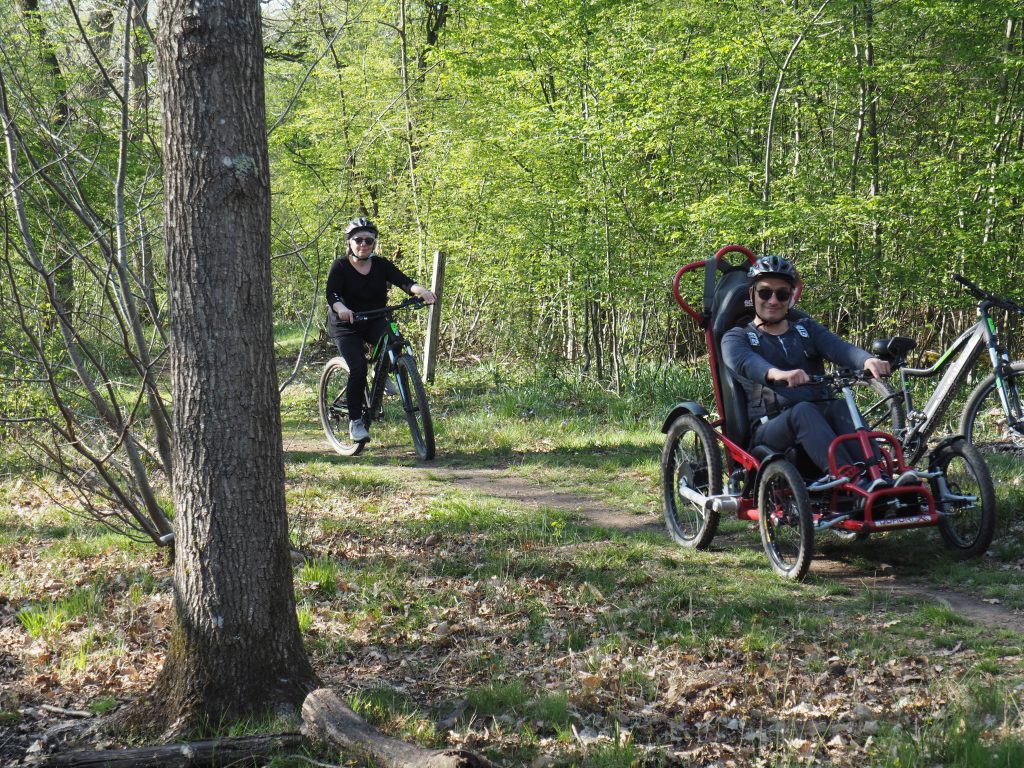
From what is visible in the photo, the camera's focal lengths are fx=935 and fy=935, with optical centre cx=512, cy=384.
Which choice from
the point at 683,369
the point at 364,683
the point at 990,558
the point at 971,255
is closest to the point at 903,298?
the point at 971,255

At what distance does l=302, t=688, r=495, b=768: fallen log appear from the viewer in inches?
118

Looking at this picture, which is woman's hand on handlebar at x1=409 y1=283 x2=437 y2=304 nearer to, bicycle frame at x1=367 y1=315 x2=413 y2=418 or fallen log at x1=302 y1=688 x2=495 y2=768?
bicycle frame at x1=367 y1=315 x2=413 y2=418

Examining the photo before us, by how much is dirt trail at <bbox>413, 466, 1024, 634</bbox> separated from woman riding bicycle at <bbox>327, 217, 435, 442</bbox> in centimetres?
134

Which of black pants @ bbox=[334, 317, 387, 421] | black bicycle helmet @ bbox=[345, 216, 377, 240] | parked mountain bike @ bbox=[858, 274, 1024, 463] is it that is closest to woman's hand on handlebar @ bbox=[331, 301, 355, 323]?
black pants @ bbox=[334, 317, 387, 421]

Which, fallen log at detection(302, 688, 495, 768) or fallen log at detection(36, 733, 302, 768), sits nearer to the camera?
fallen log at detection(302, 688, 495, 768)

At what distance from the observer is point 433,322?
14734mm

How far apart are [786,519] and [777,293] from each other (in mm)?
1503

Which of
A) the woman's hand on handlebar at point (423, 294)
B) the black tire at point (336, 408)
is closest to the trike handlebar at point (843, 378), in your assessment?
the woman's hand on handlebar at point (423, 294)

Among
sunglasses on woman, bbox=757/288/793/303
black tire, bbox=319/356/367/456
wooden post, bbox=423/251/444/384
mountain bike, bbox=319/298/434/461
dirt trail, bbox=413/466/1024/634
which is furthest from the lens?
wooden post, bbox=423/251/444/384

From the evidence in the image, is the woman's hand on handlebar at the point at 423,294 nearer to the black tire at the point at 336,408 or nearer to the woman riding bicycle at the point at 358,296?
the woman riding bicycle at the point at 358,296

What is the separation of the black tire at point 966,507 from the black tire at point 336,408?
613 cm

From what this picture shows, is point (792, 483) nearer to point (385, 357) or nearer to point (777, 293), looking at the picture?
point (777, 293)

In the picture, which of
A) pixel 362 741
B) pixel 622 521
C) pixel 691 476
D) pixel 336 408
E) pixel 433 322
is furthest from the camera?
pixel 433 322

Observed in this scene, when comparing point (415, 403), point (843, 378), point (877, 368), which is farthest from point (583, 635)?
point (415, 403)
